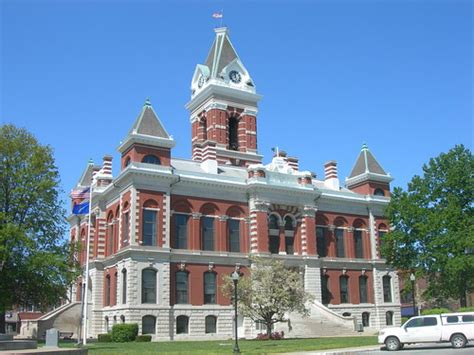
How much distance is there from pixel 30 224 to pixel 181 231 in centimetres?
1543

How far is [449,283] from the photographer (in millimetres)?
52500

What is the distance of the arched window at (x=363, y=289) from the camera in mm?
61688

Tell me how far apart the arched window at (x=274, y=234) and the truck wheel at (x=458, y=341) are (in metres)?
28.3

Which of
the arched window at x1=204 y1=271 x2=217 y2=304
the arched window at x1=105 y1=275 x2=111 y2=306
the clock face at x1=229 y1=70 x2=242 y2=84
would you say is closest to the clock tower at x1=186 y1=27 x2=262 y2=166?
the clock face at x1=229 y1=70 x2=242 y2=84

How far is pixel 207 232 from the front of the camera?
54.1m

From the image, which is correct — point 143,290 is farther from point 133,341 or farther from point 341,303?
point 341,303

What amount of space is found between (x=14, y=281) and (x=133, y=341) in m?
10.3

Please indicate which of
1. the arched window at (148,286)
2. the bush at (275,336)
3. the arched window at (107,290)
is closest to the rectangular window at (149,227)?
the arched window at (148,286)

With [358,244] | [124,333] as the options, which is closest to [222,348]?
Answer: [124,333]

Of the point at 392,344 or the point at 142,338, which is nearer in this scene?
the point at 392,344

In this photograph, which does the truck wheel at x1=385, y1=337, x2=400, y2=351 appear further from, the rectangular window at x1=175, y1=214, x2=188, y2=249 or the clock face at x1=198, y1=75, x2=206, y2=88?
the clock face at x1=198, y1=75, x2=206, y2=88

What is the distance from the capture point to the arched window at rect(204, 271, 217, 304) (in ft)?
171

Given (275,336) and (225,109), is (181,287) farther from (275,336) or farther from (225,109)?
(225,109)

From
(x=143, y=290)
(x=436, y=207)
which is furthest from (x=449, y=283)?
(x=143, y=290)
